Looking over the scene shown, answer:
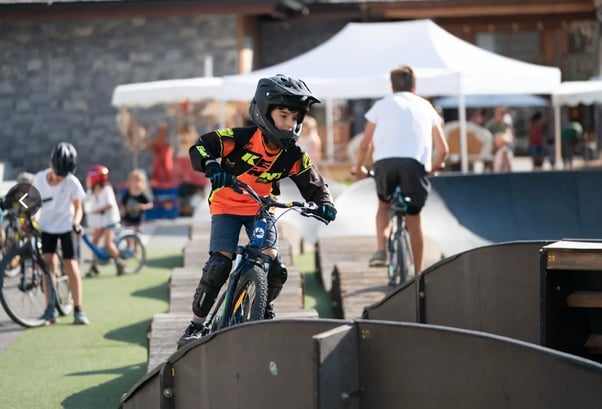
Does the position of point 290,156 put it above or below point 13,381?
above

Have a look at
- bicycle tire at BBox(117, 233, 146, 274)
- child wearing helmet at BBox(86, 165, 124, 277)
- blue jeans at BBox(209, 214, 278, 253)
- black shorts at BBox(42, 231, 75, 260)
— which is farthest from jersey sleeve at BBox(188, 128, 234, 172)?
bicycle tire at BBox(117, 233, 146, 274)

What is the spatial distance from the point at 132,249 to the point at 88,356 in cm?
572

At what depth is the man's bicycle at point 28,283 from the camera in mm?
10867

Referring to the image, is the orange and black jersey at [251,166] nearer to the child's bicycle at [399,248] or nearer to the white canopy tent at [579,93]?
the child's bicycle at [399,248]

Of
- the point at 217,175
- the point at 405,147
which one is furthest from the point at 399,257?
the point at 217,175

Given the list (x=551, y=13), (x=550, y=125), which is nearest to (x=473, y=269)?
(x=551, y=13)

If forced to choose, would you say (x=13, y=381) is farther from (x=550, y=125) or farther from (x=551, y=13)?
(x=550, y=125)

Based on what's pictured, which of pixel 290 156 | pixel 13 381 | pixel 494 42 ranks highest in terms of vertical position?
pixel 494 42

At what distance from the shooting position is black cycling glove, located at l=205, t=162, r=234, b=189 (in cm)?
653

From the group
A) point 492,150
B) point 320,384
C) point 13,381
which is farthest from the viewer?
point 492,150

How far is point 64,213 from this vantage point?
1105cm

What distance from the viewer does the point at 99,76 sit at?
30.1 m

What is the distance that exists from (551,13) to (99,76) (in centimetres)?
1279

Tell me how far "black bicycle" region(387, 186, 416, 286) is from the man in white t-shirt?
66 mm
